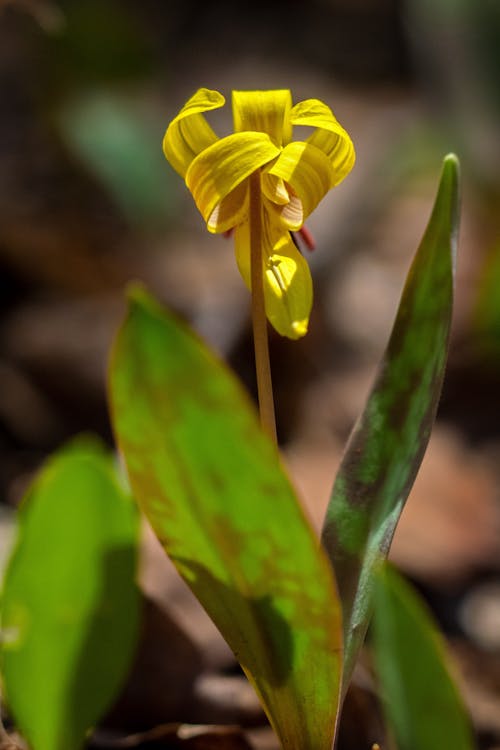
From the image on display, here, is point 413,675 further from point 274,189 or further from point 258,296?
point 274,189

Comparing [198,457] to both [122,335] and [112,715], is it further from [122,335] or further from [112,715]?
[112,715]

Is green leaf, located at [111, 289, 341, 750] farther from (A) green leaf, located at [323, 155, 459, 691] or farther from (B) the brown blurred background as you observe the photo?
(B) the brown blurred background

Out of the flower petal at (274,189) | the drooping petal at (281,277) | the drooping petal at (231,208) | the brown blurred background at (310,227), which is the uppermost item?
the flower petal at (274,189)

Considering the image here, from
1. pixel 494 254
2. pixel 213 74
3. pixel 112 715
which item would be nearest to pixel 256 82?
pixel 213 74

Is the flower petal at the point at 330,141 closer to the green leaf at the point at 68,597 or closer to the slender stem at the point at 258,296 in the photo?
the slender stem at the point at 258,296

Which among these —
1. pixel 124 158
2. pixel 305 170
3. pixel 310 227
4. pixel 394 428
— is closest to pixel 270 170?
pixel 305 170

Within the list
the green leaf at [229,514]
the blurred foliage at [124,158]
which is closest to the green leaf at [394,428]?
the green leaf at [229,514]

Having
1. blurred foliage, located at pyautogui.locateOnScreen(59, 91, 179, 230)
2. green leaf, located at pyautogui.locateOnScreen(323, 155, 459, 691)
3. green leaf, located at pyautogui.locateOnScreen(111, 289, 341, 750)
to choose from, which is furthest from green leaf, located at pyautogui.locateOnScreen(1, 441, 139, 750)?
blurred foliage, located at pyautogui.locateOnScreen(59, 91, 179, 230)
